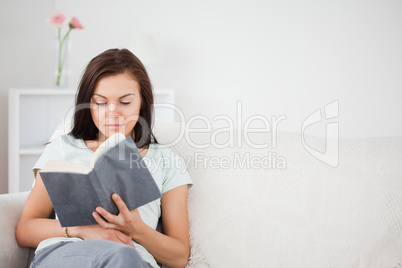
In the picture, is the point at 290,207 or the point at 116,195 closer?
the point at 116,195

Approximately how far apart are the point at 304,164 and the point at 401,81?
2.06m

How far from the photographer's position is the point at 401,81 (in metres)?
3.06

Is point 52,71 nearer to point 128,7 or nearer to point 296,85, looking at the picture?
point 128,7

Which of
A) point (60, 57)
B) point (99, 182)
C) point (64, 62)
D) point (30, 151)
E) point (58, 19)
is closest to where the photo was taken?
point (99, 182)

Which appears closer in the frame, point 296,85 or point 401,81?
point 401,81

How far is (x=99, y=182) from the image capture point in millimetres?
1015

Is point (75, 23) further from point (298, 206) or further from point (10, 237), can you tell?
point (298, 206)

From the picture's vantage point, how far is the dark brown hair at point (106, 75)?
4.40 feet

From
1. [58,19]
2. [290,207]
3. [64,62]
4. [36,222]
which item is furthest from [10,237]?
[64,62]

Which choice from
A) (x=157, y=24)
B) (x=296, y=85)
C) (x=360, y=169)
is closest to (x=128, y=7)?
(x=157, y=24)

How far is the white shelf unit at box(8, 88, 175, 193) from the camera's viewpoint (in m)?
2.88

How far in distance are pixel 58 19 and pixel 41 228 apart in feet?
7.22

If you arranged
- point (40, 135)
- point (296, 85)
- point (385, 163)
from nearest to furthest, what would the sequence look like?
point (385, 163)
point (40, 135)
point (296, 85)

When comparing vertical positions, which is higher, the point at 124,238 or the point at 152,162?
the point at 152,162
